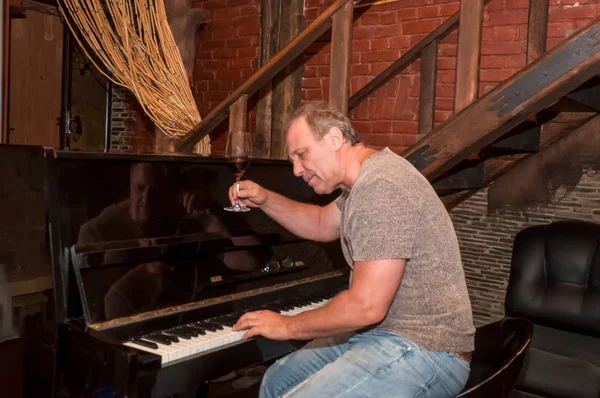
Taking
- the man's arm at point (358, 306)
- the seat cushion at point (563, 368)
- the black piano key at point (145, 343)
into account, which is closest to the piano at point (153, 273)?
the black piano key at point (145, 343)

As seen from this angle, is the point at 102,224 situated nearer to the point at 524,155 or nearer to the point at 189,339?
the point at 189,339

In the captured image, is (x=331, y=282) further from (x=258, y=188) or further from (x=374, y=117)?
(x=374, y=117)

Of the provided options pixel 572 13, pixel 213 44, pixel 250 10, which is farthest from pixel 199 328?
pixel 213 44

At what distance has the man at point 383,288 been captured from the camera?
161 cm

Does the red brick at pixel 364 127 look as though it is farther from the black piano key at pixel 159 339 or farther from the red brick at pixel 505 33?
the black piano key at pixel 159 339

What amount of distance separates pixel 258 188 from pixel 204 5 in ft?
10.3

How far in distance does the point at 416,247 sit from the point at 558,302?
1.65m

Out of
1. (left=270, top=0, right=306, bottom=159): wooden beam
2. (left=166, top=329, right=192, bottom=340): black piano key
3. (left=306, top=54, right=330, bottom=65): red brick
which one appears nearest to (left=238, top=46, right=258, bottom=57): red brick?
(left=270, top=0, right=306, bottom=159): wooden beam

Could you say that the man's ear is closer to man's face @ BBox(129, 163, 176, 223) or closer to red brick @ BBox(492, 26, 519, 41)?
man's face @ BBox(129, 163, 176, 223)

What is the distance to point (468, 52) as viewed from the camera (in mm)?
2598

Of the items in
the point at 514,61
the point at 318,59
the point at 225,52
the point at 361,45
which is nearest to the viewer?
the point at 514,61

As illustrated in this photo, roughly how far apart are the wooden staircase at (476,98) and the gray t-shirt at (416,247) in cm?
96

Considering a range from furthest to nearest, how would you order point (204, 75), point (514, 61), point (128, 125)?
point (128, 125), point (204, 75), point (514, 61)

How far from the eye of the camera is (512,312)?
3152 millimetres
